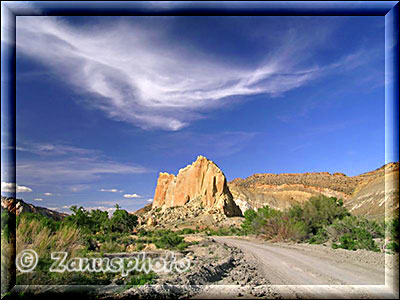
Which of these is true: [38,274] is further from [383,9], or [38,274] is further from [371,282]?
[383,9]

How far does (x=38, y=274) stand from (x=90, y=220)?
8.95 metres

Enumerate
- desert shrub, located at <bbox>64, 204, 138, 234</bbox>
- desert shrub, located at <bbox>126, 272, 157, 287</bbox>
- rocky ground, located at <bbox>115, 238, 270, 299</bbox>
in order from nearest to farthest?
rocky ground, located at <bbox>115, 238, 270, 299</bbox> → desert shrub, located at <bbox>126, 272, 157, 287</bbox> → desert shrub, located at <bbox>64, 204, 138, 234</bbox>

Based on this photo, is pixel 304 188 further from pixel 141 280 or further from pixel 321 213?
pixel 141 280

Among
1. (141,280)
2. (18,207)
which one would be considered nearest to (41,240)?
(18,207)

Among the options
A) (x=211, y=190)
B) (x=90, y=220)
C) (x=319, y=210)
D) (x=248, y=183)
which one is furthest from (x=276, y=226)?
(x=248, y=183)

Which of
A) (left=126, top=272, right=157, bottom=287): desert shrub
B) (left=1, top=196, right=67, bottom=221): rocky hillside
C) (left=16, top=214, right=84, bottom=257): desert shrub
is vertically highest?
(left=1, top=196, right=67, bottom=221): rocky hillside

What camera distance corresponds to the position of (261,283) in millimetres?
6016

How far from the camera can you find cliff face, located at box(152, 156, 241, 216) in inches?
1772

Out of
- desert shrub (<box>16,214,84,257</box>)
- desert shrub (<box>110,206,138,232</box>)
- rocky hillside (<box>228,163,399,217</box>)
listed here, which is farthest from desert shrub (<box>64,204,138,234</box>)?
rocky hillside (<box>228,163,399,217</box>)

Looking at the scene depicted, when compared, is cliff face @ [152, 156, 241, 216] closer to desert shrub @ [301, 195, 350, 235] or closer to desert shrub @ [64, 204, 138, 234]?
desert shrub @ [64, 204, 138, 234]

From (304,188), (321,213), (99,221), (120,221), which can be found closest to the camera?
(99,221)

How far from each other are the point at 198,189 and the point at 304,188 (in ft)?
57.3

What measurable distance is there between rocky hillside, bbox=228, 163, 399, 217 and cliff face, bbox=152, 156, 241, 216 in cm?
648

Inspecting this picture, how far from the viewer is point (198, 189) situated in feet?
160
